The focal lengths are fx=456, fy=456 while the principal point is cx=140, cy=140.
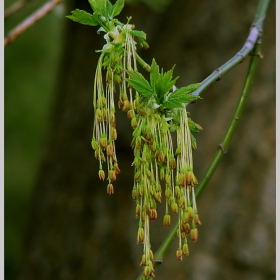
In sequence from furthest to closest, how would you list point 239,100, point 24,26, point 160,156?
point 24,26, point 239,100, point 160,156

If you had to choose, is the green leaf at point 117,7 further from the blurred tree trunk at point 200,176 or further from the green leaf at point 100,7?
the blurred tree trunk at point 200,176

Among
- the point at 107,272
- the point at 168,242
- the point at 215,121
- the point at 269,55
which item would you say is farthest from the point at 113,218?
the point at 168,242

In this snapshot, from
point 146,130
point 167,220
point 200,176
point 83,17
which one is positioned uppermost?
point 83,17

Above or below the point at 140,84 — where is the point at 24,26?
above

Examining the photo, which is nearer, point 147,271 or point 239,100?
point 147,271

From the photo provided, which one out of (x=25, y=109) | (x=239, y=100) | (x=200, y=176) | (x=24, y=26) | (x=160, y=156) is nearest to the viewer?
(x=160, y=156)

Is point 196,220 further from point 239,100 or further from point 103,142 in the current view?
point 239,100

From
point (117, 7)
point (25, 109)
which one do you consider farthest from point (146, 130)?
point (25, 109)

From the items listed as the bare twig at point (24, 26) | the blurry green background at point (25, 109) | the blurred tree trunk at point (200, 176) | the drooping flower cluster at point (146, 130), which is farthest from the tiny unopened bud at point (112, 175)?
the blurry green background at point (25, 109)
